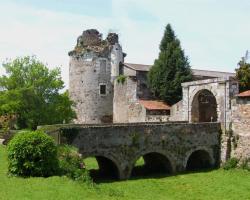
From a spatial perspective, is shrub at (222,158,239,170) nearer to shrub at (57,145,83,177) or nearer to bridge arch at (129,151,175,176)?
bridge arch at (129,151,175,176)

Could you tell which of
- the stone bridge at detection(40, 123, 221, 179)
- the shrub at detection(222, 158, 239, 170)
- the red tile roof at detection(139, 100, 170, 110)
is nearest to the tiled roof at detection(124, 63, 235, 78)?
the red tile roof at detection(139, 100, 170, 110)

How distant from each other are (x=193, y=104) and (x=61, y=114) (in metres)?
11.5

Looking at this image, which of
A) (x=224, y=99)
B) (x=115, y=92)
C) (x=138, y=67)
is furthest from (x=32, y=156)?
(x=138, y=67)

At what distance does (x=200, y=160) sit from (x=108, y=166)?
281 inches

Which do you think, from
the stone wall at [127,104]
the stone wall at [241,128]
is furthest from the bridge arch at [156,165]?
the stone wall at [127,104]

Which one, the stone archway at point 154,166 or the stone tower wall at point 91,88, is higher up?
the stone tower wall at point 91,88

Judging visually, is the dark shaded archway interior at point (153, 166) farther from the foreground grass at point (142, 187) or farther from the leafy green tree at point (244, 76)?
the leafy green tree at point (244, 76)

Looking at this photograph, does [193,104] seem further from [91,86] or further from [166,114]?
[91,86]

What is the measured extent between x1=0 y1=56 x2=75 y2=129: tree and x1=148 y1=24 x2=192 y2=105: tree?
318 inches

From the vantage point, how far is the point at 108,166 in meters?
27.8

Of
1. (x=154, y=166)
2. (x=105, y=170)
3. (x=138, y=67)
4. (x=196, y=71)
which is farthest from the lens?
(x=196, y=71)

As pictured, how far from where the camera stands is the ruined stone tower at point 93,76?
41906 millimetres

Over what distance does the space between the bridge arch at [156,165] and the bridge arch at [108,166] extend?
135cm

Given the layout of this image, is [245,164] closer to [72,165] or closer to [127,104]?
[72,165]
